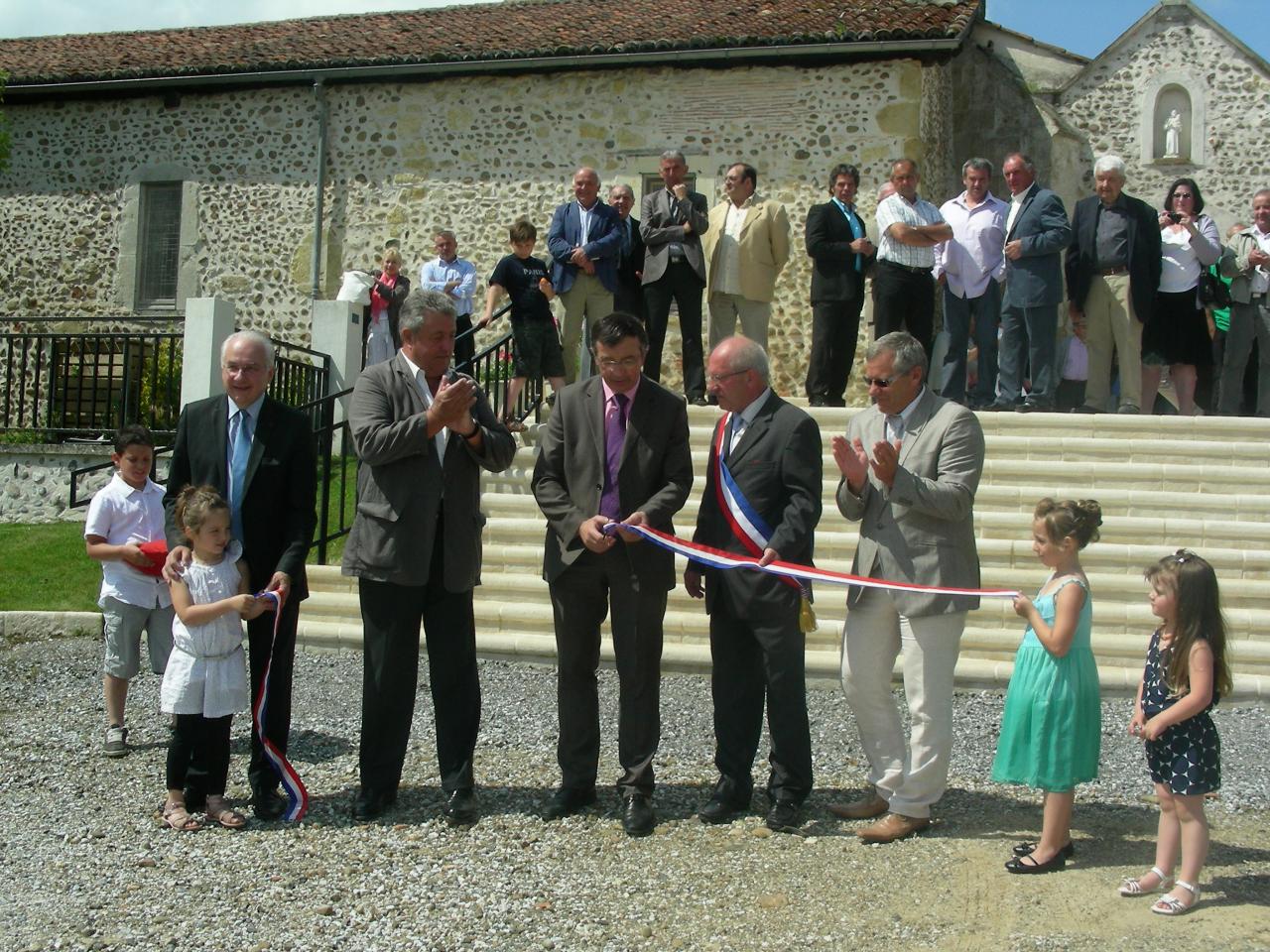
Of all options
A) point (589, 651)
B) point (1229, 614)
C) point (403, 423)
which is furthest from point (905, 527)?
point (1229, 614)

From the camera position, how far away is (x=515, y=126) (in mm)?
16125

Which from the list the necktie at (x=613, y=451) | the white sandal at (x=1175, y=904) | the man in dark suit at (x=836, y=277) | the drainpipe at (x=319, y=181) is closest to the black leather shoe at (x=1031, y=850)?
the white sandal at (x=1175, y=904)

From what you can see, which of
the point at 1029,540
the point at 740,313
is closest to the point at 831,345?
the point at 740,313

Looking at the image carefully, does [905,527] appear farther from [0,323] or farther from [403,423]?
[0,323]

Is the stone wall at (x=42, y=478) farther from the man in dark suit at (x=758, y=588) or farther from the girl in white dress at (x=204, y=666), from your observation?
the man in dark suit at (x=758, y=588)

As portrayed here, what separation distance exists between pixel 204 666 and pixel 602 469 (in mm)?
1689

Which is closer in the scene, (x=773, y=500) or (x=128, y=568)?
(x=773, y=500)

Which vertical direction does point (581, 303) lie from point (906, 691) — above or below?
above

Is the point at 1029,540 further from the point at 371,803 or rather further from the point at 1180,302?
the point at 371,803

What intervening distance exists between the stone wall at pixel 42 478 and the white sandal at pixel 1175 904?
11.5 meters

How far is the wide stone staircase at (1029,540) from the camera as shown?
728 centimetres

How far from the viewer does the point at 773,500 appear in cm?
507

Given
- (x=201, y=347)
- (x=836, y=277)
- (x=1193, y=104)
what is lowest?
(x=201, y=347)

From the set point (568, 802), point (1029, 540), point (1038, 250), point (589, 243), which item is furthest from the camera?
point (589, 243)
